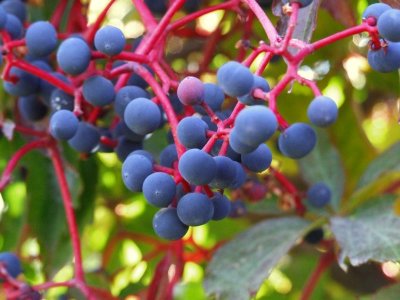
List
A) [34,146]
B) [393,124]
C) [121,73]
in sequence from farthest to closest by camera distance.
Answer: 1. [393,124]
2. [34,146]
3. [121,73]

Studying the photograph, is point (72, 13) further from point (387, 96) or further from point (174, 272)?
point (387, 96)

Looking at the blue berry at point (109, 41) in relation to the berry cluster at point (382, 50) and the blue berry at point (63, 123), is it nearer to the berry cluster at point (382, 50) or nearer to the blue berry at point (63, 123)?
the blue berry at point (63, 123)

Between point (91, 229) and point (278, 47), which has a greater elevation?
point (278, 47)

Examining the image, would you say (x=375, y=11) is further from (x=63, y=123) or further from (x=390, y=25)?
(x=63, y=123)

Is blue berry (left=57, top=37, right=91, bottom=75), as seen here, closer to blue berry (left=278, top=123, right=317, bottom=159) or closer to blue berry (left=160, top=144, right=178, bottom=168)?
blue berry (left=160, top=144, right=178, bottom=168)

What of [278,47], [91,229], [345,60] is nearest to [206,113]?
[278,47]

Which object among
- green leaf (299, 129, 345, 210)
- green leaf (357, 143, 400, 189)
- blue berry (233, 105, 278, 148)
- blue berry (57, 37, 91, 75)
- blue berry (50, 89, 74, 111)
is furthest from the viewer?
green leaf (299, 129, 345, 210)

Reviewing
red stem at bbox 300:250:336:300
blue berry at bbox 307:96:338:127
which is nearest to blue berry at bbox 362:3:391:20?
blue berry at bbox 307:96:338:127
